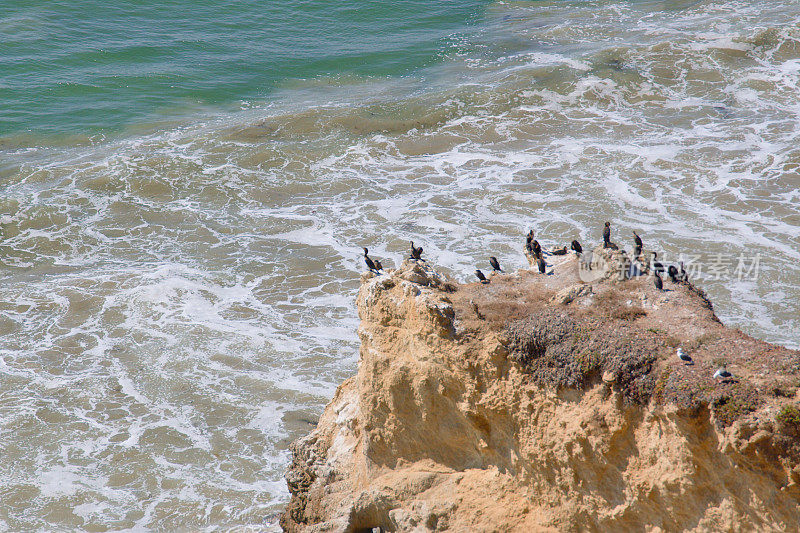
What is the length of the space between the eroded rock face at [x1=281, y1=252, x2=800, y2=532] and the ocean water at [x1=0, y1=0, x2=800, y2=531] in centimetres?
393

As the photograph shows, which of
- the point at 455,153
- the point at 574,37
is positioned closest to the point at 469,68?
the point at 574,37

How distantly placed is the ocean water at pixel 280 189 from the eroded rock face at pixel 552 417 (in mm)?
3930

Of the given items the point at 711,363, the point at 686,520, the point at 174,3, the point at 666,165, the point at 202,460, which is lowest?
the point at 202,460

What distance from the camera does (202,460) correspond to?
49.1 ft

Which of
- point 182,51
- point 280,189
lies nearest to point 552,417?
point 280,189

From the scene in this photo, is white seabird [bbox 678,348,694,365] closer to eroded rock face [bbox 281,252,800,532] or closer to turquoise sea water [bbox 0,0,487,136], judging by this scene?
eroded rock face [bbox 281,252,800,532]

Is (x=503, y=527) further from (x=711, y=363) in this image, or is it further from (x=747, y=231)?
(x=747, y=231)

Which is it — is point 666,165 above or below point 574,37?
below

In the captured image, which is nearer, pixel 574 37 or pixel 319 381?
pixel 319 381

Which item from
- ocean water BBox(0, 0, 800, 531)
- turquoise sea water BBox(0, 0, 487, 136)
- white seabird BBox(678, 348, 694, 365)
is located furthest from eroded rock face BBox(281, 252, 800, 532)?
turquoise sea water BBox(0, 0, 487, 136)

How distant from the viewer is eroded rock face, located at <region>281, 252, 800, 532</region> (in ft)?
23.9

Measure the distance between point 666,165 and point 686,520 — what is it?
20776 mm

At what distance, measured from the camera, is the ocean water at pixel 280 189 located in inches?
630

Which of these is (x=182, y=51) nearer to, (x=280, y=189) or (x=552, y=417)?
(x=280, y=189)
